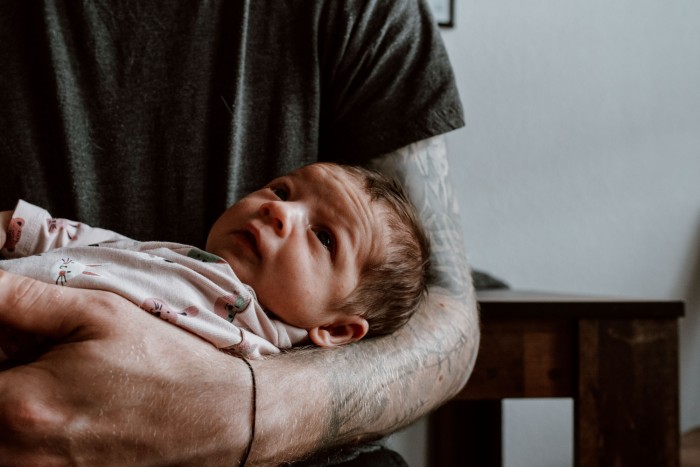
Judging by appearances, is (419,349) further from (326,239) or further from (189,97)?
(189,97)

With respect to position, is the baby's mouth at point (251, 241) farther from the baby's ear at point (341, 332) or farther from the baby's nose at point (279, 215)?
the baby's ear at point (341, 332)

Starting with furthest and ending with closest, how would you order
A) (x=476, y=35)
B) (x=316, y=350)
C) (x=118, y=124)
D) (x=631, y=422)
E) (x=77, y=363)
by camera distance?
1. (x=476, y=35)
2. (x=631, y=422)
3. (x=118, y=124)
4. (x=316, y=350)
5. (x=77, y=363)

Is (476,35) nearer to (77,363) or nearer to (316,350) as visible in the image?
(316,350)

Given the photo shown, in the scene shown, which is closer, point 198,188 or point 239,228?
point 239,228

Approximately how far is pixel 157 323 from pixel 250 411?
14 cm

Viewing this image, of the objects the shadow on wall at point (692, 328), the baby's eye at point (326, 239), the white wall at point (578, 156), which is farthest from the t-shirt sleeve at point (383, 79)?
the shadow on wall at point (692, 328)

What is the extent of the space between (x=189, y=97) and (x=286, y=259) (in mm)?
398

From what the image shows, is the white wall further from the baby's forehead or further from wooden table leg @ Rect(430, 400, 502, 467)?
the baby's forehead

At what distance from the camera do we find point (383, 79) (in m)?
1.10

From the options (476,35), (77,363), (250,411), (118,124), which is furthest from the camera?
(476,35)

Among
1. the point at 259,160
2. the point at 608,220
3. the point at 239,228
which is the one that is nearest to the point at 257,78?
the point at 259,160

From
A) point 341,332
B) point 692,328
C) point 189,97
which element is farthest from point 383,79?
point 692,328

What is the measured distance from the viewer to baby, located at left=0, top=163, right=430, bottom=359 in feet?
2.59

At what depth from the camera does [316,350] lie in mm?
866
